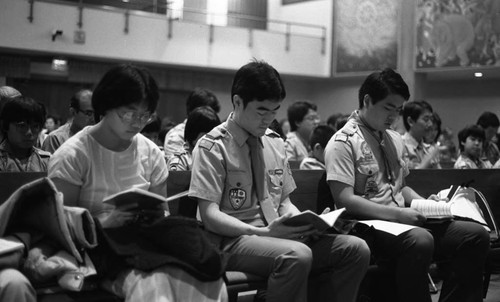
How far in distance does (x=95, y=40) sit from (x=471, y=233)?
36.9ft

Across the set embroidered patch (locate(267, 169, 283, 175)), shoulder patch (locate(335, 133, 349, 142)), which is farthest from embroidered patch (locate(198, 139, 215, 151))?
shoulder patch (locate(335, 133, 349, 142))

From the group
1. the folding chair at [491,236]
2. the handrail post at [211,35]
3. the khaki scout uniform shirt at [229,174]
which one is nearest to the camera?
the khaki scout uniform shirt at [229,174]

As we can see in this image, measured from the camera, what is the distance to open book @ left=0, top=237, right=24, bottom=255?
2.27 m

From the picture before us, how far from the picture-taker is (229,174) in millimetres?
3096

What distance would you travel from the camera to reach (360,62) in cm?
1641

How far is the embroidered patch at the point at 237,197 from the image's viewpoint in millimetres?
3096

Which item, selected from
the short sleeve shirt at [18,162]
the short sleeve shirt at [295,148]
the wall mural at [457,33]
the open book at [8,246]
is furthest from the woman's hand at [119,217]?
the wall mural at [457,33]

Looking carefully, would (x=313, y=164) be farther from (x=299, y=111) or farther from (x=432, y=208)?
(x=299, y=111)

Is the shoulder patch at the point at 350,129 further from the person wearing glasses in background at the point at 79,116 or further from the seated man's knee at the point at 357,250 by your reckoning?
the person wearing glasses in background at the point at 79,116

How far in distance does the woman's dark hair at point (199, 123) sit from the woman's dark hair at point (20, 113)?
3.14 ft

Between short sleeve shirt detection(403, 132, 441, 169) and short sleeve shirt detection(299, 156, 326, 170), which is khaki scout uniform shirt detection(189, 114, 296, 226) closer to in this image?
short sleeve shirt detection(299, 156, 326, 170)

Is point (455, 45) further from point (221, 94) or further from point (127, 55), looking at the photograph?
point (127, 55)

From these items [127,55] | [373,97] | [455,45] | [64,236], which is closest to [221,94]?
[127,55]

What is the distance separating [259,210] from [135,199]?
85 cm
